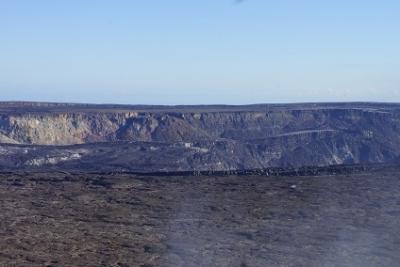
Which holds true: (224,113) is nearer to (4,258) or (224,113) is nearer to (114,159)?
(114,159)

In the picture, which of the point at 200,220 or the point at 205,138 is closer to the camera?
the point at 200,220

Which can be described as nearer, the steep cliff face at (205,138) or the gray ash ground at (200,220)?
the gray ash ground at (200,220)

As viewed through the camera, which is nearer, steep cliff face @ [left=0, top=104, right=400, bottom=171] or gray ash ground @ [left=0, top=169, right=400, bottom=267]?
gray ash ground @ [left=0, top=169, right=400, bottom=267]

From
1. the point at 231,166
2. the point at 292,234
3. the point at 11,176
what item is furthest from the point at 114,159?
the point at 292,234
